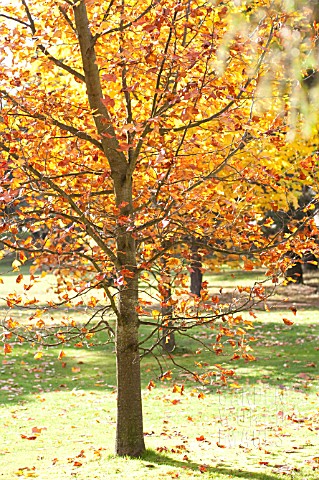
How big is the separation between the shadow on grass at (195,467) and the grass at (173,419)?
0.5 inches

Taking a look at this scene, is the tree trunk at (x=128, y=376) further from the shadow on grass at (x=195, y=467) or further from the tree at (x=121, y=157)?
the shadow on grass at (x=195, y=467)

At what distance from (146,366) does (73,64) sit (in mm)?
8669

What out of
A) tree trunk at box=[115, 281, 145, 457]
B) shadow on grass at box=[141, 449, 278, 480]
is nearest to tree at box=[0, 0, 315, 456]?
tree trunk at box=[115, 281, 145, 457]

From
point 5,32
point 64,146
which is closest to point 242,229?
point 64,146

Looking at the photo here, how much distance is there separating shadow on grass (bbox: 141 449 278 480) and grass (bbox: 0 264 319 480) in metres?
0.01

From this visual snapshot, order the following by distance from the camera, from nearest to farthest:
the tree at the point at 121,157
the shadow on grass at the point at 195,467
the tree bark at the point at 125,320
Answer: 1. the tree at the point at 121,157
2. the shadow on grass at the point at 195,467
3. the tree bark at the point at 125,320

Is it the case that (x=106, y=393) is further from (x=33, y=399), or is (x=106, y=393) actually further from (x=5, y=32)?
(x=5, y=32)

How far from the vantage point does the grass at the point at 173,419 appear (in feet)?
24.2

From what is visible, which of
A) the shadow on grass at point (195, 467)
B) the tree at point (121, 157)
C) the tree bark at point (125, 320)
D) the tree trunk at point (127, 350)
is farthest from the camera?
the tree trunk at point (127, 350)

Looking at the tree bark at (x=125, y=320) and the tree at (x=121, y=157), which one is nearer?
the tree at (x=121, y=157)

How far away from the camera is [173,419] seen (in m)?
10.7

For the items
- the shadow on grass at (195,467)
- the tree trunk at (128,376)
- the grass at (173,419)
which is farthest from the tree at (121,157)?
the grass at (173,419)

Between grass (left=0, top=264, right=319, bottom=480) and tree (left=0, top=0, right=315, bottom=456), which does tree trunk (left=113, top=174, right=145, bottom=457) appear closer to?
tree (left=0, top=0, right=315, bottom=456)

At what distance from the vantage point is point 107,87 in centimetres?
805
